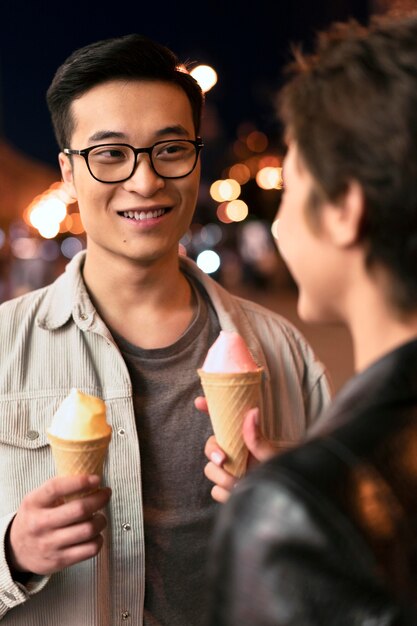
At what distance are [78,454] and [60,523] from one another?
0.23 m

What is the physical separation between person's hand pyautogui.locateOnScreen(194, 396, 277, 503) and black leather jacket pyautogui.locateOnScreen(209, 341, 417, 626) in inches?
46.9

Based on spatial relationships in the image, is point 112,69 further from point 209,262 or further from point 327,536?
point 209,262

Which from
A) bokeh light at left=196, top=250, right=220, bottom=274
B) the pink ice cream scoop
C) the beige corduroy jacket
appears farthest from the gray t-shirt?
bokeh light at left=196, top=250, right=220, bottom=274

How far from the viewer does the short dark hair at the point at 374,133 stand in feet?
6.07

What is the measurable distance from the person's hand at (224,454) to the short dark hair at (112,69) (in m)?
1.47

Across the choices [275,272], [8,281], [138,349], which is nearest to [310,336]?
[8,281]

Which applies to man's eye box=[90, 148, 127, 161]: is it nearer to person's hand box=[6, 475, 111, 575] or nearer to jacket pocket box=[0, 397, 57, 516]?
jacket pocket box=[0, 397, 57, 516]

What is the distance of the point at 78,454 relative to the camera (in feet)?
9.85

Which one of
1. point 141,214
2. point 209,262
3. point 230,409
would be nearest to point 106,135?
point 141,214

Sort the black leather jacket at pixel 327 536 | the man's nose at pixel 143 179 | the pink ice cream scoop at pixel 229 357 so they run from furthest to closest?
the man's nose at pixel 143 179
the pink ice cream scoop at pixel 229 357
the black leather jacket at pixel 327 536

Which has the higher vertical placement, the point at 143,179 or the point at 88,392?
the point at 143,179

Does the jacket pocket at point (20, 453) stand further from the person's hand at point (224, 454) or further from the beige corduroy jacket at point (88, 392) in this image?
the person's hand at point (224, 454)

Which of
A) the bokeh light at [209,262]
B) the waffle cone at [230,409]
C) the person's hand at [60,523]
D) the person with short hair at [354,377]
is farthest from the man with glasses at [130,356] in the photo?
the bokeh light at [209,262]

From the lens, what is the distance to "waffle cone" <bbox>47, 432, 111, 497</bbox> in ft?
9.80
